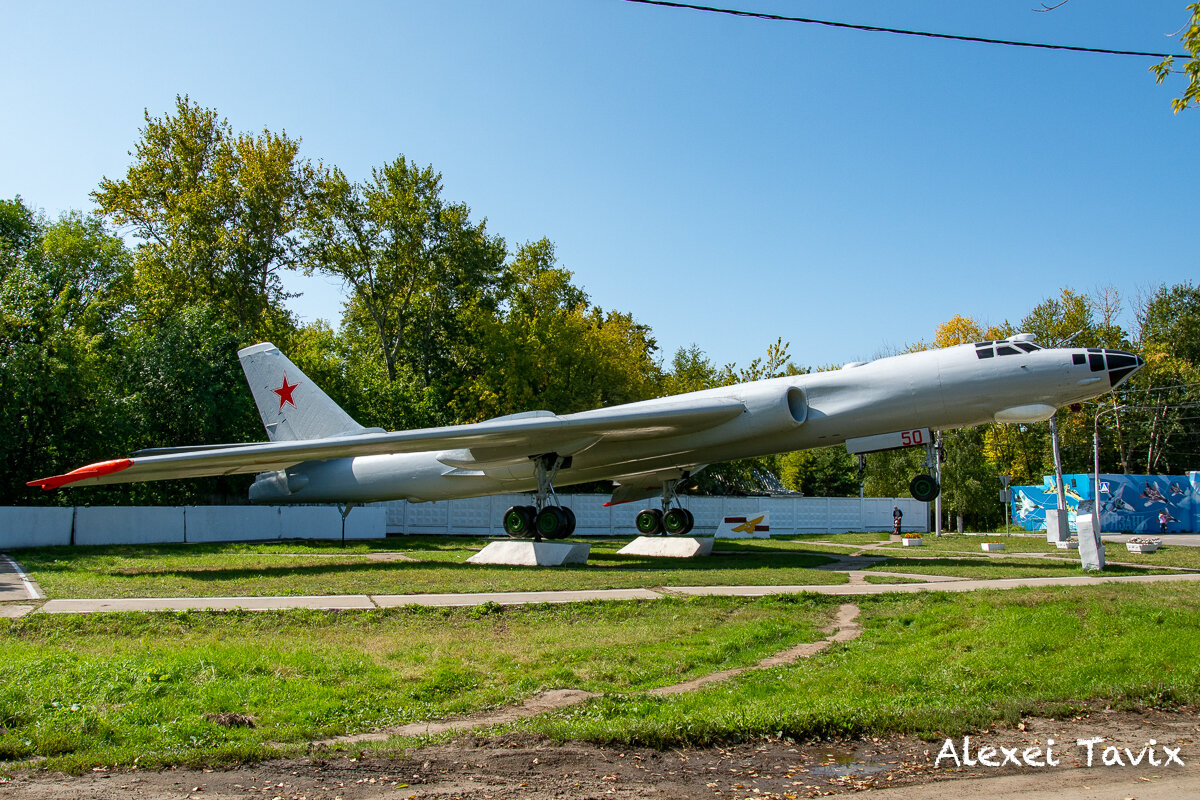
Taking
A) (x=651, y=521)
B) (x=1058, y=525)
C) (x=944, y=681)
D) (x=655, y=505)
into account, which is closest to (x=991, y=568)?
(x=651, y=521)

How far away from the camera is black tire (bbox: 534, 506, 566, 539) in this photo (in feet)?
55.5

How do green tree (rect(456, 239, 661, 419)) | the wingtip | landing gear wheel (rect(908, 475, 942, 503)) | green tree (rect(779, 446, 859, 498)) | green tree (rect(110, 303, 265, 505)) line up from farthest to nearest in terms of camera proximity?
green tree (rect(779, 446, 859, 498))
green tree (rect(456, 239, 661, 419))
green tree (rect(110, 303, 265, 505))
landing gear wheel (rect(908, 475, 942, 503))
the wingtip

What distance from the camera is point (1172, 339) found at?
53125mm

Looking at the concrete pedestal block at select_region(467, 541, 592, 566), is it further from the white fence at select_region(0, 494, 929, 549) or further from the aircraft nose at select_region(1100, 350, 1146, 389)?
the aircraft nose at select_region(1100, 350, 1146, 389)

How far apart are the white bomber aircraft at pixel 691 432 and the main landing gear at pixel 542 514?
0.09 ft

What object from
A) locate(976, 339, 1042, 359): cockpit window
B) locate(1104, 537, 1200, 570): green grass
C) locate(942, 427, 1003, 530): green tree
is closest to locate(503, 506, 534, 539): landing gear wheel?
locate(976, 339, 1042, 359): cockpit window

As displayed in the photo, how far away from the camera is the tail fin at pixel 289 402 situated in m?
20.3

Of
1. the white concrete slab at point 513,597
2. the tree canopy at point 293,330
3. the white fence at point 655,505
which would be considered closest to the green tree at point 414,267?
the tree canopy at point 293,330

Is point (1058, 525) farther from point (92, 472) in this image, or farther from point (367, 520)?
point (92, 472)

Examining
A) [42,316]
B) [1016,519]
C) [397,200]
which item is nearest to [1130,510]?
[1016,519]

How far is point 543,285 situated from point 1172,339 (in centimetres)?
4049

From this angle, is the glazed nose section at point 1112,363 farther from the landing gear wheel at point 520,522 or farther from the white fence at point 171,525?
the white fence at point 171,525

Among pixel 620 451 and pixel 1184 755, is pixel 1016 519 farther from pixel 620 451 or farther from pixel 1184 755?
pixel 1184 755

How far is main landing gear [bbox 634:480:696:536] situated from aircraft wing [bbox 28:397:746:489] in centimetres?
390
